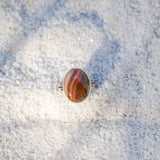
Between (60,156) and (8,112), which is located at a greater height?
(8,112)

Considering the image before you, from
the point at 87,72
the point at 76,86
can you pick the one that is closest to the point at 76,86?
the point at 76,86

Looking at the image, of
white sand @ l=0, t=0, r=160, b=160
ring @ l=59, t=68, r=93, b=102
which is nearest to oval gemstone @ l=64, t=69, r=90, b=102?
ring @ l=59, t=68, r=93, b=102

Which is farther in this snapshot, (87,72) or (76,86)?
(87,72)

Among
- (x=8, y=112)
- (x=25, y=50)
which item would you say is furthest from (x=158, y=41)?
(x=8, y=112)

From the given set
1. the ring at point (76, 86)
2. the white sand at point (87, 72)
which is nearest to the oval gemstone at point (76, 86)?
the ring at point (76, 86)

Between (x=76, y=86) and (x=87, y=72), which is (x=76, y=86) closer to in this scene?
(x=76, y=86)

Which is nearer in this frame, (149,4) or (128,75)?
(128,75)

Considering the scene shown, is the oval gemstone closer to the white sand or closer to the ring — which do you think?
the ring

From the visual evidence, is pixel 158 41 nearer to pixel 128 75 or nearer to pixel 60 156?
pixel 128 75
